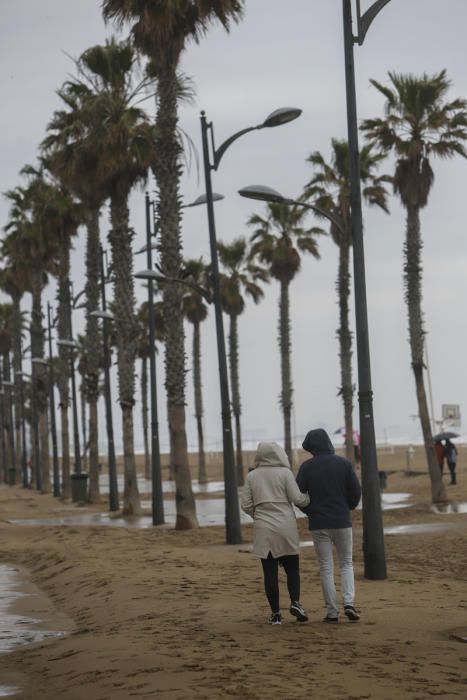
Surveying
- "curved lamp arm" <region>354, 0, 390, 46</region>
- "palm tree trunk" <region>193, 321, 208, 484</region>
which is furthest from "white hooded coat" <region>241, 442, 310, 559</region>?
"palm tree trunk" <region>193, 321, 208, 484</region>

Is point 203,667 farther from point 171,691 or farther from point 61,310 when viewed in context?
point 61,310

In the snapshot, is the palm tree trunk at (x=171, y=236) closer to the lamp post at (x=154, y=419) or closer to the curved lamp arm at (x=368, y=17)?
the lamp post at (x=154, y=419)

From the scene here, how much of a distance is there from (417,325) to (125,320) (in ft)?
28.5

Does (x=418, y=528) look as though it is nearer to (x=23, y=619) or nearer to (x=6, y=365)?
(x=23, y=619)

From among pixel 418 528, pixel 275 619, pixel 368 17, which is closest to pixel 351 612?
pixel 275 619

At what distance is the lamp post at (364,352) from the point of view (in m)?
16.2

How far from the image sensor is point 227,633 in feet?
35.9

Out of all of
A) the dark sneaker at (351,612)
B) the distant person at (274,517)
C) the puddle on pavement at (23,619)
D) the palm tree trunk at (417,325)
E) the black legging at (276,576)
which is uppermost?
the palm tree trunk at (417,325)

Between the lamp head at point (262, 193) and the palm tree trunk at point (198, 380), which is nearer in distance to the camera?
the lamp head at point (262, 193)

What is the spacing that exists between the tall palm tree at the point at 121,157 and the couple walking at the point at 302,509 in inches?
938

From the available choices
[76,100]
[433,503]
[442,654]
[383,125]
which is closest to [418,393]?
[433,503]

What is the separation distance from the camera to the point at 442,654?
955 cm

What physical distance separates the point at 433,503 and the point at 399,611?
72.5 feet

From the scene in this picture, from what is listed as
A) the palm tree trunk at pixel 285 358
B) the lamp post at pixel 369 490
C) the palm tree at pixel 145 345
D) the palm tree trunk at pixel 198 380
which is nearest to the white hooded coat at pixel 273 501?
the lamp post at pixel 369 490
